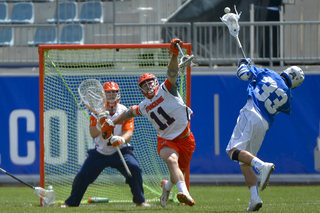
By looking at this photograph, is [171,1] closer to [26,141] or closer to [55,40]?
[55,40]

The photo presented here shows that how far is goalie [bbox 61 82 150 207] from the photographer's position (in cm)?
650

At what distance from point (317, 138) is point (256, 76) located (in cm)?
408

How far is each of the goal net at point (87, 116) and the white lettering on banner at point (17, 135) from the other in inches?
25.8

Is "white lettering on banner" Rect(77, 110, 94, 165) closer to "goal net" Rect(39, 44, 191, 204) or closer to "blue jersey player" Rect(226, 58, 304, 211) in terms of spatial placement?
"goal net" Rect(39, 44, 191, 204)

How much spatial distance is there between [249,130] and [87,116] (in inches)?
134

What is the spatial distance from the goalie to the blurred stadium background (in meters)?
2.75

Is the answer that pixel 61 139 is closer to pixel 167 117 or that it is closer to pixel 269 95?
pixel 167 117

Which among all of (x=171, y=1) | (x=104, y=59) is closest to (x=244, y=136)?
(x=104, y=59)

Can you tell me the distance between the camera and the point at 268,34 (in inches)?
376

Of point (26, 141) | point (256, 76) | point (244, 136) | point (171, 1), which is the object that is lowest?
point (26, 141)

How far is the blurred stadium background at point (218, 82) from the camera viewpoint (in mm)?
9047

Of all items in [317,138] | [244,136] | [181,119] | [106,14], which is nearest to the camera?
[244,136]

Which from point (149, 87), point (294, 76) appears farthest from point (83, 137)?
point (294, 76)

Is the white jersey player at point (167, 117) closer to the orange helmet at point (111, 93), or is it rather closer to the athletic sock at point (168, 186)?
the athletic sock at point (168, 186)
